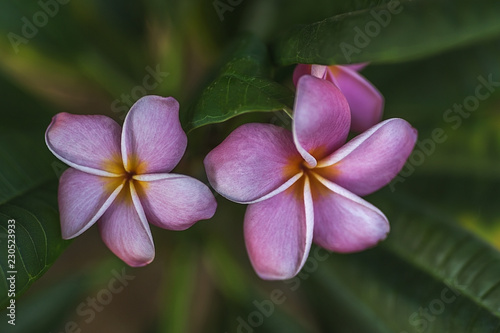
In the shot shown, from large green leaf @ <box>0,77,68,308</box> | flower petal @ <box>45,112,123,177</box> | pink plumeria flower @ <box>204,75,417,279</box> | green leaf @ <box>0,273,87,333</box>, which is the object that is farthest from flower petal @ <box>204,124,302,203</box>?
green leaf @ <box>0,273,87,333</box>

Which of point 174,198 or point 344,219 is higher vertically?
point 174,198

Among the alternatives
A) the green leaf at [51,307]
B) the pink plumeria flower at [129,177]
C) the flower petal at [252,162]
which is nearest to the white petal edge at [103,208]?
the pink plumeria flower at [129,177]

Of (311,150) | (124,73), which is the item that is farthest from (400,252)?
(124,73)

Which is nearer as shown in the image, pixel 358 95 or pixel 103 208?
pixel 103 208

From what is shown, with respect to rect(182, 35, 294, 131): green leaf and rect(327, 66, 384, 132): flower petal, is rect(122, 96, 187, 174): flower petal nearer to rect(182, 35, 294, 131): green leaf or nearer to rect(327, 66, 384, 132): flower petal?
rect(182, 35, 294, 131): green leaf

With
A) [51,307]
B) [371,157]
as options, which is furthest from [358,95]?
[51,307]

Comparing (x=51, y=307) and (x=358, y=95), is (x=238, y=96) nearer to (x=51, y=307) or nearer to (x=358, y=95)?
(x=358, y=95)
